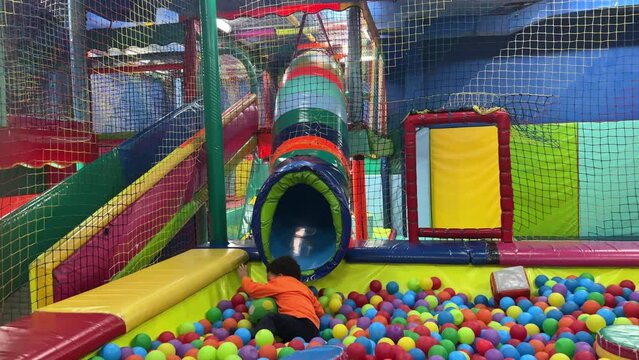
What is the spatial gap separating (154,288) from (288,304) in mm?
656

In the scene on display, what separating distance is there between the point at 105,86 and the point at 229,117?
3.80ft

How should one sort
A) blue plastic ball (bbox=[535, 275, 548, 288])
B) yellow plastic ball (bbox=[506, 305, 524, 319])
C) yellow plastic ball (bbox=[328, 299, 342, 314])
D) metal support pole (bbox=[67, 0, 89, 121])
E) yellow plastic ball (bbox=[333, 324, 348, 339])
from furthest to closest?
metal support pole (bbox=[67, 0, 89, 121]) → blue plastic ball (bbox=[535, 275, 548, 288]) → yellow plastic ball (bbox=[328, 299, 342, 314]) → yellow plastic ball (bbox=[506, 305, 524, 319]) → yellow plastic ball (bbox=[333, 324, 348, 339])

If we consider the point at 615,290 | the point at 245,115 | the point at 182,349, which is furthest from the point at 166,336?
the point at 245,115

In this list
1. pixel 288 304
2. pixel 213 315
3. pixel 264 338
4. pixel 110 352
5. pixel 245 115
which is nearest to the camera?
pixel 110 352

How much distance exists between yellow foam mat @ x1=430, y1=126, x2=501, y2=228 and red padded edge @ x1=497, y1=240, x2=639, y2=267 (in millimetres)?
344

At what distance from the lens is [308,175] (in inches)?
134

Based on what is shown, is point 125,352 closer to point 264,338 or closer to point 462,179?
point 264,338

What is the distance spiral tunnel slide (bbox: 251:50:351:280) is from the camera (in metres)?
3.38

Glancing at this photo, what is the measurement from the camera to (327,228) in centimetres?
401

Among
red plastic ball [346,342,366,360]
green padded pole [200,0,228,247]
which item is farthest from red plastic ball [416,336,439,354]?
green padded pole [200,0,228,247]

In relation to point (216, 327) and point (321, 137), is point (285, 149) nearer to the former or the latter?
point (321, 137)

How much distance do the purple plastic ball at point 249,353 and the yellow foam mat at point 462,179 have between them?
1.80m

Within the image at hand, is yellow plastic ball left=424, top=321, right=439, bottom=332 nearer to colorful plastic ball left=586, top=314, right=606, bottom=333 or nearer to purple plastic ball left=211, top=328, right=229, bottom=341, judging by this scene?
colorful plastic ball left=586, top=314, right=606, bottom=333

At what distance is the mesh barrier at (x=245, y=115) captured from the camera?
139 inches
